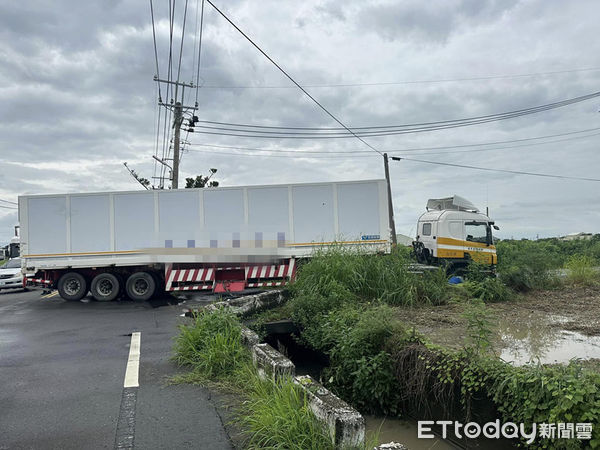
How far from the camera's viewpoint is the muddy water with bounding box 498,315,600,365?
5344 mm

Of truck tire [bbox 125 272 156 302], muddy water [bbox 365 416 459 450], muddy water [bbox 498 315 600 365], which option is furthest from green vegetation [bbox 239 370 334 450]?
truck tire [bbox 125 272 156 302]

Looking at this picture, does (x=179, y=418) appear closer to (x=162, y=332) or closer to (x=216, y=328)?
(x=216, y=328)

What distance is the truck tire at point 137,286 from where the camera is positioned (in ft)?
41.2

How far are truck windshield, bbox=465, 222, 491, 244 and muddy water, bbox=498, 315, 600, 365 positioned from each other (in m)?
6.42

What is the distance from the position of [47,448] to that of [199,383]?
1.74 m

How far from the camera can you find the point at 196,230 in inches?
491

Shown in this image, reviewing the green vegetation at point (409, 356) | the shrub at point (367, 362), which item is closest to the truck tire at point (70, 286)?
the green vegetation at point (409, 356)

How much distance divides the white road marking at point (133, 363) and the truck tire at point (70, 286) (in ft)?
18.8

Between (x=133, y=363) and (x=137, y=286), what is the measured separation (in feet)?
23.2

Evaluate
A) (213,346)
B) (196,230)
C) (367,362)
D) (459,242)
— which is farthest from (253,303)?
(459,242)

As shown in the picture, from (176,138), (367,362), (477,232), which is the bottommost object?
(367,362)

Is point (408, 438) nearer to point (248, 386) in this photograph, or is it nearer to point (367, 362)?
point (367, 362)

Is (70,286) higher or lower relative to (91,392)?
higher

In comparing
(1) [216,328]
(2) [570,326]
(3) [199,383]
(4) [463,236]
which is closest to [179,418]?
(3) [199,383]
